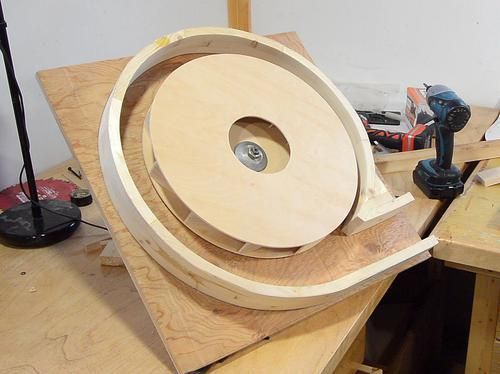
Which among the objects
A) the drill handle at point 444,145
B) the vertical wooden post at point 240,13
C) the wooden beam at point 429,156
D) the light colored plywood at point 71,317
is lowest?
the light colored plywood at point 71,317

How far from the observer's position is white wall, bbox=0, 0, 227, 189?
1.22 metres

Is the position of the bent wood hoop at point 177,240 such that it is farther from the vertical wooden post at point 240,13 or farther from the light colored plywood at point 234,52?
the vertical wooden post at point 240,13

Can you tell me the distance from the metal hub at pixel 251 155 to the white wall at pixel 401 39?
824 mm

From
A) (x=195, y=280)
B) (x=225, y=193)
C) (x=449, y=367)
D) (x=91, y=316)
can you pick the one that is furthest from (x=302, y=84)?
(x=449, y=367)

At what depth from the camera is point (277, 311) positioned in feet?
2.52

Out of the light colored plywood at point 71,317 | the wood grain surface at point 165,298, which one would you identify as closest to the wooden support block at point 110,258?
the light colored plywood at point 71,317

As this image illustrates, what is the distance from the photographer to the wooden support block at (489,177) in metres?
1.13

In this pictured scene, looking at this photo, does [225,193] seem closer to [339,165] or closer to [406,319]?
[339,165]

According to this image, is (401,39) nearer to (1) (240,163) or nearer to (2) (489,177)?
(2) (489,177)

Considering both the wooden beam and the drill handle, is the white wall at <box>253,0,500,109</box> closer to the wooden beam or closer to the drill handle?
the wooden beam

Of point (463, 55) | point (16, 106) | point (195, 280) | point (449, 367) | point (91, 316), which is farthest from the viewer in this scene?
point (449, 367)

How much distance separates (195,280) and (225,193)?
119mm

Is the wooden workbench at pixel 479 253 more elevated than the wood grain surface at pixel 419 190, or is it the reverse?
the wood grain surface at pixel 419 190

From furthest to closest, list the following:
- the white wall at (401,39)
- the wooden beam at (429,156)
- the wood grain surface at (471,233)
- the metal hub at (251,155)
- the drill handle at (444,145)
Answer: the white wall at (401,39) → the wooden beam at (429,156) → the drill handle at (444,145) → the wood grain surface at (471,233) → the metal hub at (251,155)
